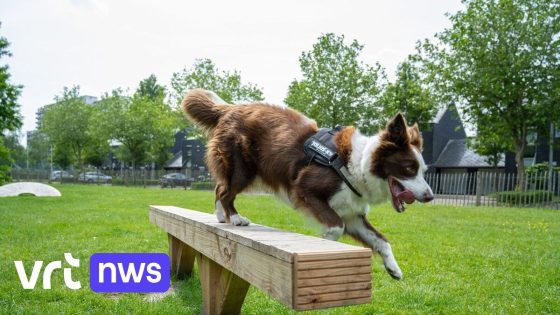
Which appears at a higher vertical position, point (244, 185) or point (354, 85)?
point (354, 85)

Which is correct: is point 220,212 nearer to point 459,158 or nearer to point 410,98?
point 410,98

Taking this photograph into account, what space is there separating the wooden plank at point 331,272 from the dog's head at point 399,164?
1.01 metres

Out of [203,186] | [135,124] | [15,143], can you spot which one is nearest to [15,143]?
[15,143]

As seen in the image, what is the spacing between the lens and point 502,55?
2373 centimetres

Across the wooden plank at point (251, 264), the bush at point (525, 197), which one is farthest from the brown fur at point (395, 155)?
the bush at point (525, 197)

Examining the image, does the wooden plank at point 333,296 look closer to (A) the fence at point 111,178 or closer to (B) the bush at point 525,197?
(B) the bush at point 525,197

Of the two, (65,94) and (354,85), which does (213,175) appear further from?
(65,94)

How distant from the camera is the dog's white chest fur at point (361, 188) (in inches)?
119

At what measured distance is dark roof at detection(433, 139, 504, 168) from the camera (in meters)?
39.0

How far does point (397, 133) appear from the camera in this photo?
296 centimetres

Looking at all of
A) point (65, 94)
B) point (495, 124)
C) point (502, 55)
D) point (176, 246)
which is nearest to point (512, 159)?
point (495, 124)

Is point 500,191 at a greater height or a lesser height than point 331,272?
lesser

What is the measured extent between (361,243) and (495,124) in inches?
992

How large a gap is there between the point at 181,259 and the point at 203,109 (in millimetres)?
2918
